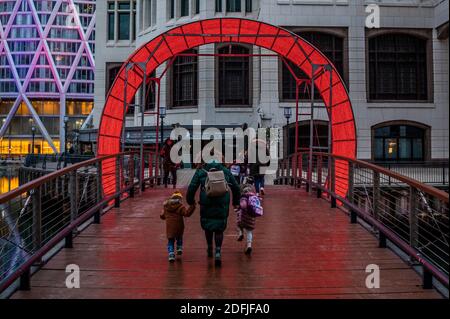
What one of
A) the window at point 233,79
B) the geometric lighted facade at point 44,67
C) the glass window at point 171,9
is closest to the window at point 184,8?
the glass window at point 171,9

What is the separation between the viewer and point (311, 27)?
32.6m

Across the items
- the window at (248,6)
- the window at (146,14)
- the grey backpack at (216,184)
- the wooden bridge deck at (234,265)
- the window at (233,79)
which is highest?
the window at (146,14)

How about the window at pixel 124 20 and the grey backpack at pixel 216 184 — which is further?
the window at pixel 124 20

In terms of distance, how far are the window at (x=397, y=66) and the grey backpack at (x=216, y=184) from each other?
28.9 meters

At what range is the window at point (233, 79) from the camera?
36.9 meters

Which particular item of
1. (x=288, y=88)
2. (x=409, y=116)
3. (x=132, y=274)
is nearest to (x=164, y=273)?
(x=132, y=274)

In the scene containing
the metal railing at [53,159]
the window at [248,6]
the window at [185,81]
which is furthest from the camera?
the window at [248,6]

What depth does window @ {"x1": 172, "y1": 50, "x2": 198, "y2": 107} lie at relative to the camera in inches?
1502

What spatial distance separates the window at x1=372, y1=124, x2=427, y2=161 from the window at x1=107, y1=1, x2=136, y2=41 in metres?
27.8

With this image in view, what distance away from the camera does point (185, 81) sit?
38875 millimetres

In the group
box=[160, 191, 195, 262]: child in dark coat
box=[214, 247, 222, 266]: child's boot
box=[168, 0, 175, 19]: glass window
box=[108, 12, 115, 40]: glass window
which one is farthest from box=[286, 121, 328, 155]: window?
box=[214, 247, 222, 266]: child's boot

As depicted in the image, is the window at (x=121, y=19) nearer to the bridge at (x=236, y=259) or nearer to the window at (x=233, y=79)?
the window at (x=233, y=79)

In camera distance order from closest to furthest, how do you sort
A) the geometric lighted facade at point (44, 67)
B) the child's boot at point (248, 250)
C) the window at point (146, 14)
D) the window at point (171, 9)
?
1. the child's boot at point (248, 250)
2. the window at point (171, 9)
3. the window at point (146, 14)
4. the geometric lighted facade at point (44, 67)
